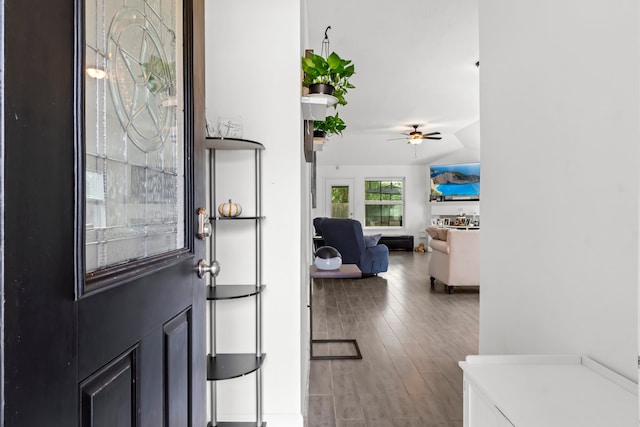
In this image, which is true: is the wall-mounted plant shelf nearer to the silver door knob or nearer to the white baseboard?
the silver door knob

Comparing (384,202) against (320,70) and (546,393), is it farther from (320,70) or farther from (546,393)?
(546,393)

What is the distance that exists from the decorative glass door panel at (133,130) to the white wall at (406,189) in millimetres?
10284

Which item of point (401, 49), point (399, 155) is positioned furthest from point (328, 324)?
point (399, 155)

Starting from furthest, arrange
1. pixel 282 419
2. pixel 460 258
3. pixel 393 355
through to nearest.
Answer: pixel 460 258
pixel 393 355
pixel 282 419

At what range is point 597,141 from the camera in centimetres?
115

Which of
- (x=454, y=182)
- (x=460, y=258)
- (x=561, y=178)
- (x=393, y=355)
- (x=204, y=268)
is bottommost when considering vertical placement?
(x=393, y=355)

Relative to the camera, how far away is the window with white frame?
1154 centimetres

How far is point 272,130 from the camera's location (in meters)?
→ 2.08

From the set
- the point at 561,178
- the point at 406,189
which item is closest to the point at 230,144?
the point at 561,178

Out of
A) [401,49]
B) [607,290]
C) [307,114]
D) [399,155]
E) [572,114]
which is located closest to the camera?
[607,290]

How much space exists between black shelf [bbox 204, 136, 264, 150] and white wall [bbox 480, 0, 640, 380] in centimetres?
106

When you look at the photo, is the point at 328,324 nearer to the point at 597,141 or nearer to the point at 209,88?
the point at 209,88

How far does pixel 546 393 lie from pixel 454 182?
10.7m

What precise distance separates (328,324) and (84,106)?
357 centimetres
